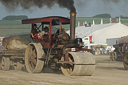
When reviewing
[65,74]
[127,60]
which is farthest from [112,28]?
[65,74]

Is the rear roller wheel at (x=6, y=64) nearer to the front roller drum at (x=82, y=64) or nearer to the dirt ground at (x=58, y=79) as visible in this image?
the dirt ground at (x=58, y=79)

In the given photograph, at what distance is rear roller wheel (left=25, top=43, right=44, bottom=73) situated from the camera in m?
13.6

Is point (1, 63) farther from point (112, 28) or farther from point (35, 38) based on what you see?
point (112, 28)

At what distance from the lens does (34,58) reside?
14258 millimetres

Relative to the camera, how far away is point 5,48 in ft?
58.5

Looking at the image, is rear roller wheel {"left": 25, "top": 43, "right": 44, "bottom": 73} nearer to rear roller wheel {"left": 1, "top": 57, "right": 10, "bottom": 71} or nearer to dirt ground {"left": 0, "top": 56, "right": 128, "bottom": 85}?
dirt ground {"left": 0, "top": 56, "right": 128, "bottom": 85}

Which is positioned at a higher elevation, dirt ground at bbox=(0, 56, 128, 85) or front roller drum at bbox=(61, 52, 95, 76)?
front roller drum at bbox=(61, 52, 95, 76)

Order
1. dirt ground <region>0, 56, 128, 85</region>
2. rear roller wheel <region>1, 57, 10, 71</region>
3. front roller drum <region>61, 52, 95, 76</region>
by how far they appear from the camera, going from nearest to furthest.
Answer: dirt ground <region>0, 56, 128, 85</region>
front roller drum <region>61, 52, 95, 76</region>
rear roller wheel <region>1, 57, 10, 71</region>

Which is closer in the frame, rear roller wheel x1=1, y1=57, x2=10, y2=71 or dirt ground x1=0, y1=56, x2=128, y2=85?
dirt ground x1=0, y1=56, x2=128, y2=85

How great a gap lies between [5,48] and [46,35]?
4.41m

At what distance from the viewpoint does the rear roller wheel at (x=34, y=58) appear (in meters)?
13.6

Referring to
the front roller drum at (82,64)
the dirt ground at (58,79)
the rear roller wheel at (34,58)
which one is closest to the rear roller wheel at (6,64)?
the rear roller wheel at (34,58)

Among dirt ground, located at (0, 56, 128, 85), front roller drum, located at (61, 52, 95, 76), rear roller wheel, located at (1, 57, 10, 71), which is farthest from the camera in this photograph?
rear roller wheel, located at (1, 57, 10, 71)

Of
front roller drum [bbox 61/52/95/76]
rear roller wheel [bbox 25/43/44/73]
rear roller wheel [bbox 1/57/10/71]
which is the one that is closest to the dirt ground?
front roller drum [bbox 61/52/95/76]
